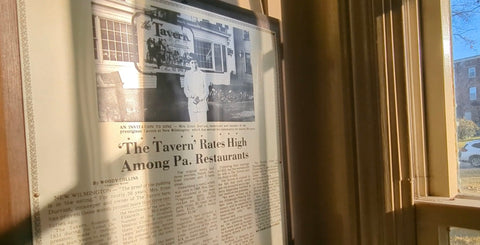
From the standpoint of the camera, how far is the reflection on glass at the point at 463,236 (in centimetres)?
74

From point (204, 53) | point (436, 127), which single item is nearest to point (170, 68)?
point (204, 53)

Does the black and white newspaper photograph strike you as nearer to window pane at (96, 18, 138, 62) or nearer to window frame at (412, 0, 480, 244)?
window pane at (96, 18, 138, 62)

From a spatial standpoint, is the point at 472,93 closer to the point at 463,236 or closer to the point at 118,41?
the point at 463,236

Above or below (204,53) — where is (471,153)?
below

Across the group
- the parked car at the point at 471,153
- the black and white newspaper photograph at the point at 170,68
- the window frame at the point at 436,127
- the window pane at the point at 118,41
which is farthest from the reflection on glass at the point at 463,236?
the window pane at the point at 118,41

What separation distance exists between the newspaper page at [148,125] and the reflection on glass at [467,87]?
462 mm

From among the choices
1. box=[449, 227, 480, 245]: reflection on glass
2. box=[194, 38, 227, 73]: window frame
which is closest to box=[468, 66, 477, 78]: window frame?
box=[449, 227, 480, 245]: reflection on glass

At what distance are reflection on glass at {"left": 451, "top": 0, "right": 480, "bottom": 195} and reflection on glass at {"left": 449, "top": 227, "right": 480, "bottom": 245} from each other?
10cm

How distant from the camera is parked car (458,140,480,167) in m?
0.78

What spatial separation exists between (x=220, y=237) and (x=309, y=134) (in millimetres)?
372

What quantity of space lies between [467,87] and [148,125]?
0.76m

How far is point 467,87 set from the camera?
0.80 m

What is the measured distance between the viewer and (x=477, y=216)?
71 centimetres

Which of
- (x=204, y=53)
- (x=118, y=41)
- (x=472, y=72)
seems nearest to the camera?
(x=118, y=41)
